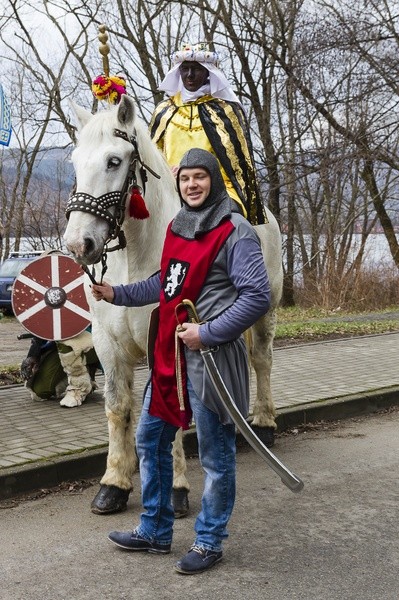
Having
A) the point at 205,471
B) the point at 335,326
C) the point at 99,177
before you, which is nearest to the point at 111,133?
the point at 99,177

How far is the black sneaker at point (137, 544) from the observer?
13.5 ft

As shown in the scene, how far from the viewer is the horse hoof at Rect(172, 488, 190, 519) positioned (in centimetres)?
473

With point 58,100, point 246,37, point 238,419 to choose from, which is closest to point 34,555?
point 238,419

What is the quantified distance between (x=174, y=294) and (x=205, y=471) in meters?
0.87

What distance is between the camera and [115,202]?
4027 mm

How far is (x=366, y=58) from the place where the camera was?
18281 millimetres

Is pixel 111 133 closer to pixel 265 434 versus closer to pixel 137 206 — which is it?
pixel 137 206

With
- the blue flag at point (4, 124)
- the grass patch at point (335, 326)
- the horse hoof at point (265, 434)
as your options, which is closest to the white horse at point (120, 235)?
the horse hoof at point (265, 434)

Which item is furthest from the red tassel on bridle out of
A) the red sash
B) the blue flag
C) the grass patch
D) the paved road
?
the grass patch

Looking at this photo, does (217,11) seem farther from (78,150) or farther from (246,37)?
(78,150)

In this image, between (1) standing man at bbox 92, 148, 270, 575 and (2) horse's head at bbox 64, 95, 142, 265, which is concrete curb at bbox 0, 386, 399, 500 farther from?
(2) horse's head at bbox 64, 95, 142, 265

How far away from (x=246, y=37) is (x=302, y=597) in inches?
848

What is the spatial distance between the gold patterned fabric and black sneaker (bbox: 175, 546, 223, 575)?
2.45 m

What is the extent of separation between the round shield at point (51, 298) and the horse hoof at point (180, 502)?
272 centimetres
